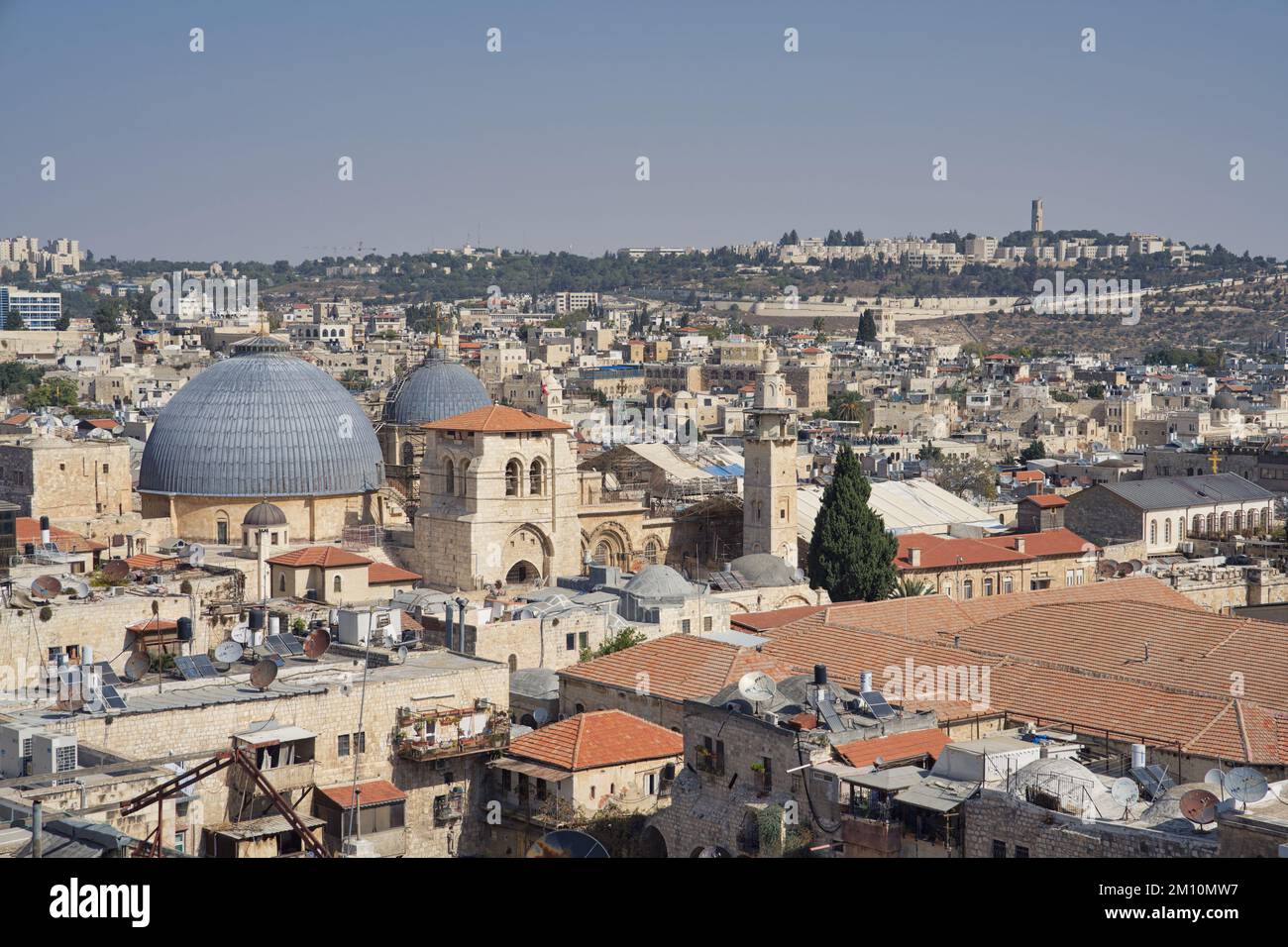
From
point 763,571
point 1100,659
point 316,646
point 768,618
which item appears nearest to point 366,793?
point 316,646

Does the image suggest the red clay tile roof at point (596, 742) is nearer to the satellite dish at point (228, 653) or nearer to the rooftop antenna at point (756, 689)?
the rooftop antenna at point (756, 689)

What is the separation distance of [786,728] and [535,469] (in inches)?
598

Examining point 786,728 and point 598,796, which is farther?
point 598,796

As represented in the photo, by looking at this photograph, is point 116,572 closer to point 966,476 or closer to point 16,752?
point 16,752

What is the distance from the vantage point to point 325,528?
3000cm

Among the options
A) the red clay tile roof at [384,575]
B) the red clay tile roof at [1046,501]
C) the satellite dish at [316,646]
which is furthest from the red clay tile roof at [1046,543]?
the satellite dish at [316,646]

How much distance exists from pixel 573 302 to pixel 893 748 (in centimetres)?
14562

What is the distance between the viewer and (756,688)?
15.0 m

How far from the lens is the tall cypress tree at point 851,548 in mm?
29156

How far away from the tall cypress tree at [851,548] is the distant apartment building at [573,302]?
124 metres

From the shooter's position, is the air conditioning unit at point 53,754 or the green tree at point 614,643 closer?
the air conditioning unit at point 53,754
